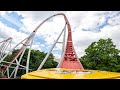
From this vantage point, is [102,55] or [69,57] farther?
[69,57]

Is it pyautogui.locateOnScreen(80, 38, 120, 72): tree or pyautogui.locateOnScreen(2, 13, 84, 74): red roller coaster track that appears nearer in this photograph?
pyautogui.locateOnScreen(80, 38, 120, 72): tree

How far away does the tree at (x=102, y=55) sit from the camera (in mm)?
7066

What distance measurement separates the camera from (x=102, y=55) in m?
7.50

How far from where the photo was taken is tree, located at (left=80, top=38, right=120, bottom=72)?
7066 millimetres

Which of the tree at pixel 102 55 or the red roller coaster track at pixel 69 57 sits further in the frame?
the red roller coaster track at pixel 69 57
